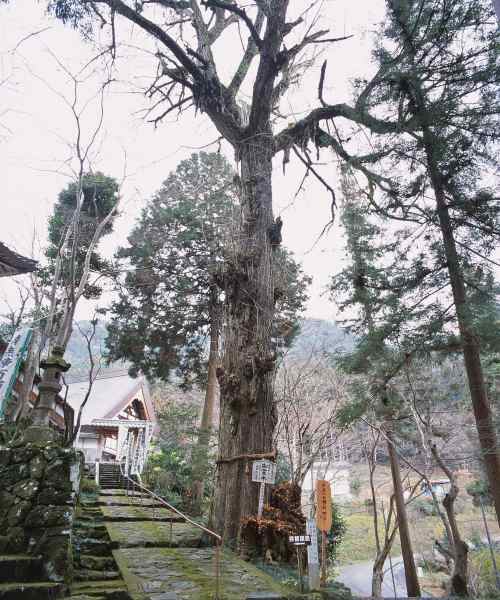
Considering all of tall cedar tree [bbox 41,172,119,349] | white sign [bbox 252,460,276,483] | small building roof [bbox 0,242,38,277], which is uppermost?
tall cedar tree [bbox 41,172,119,349]

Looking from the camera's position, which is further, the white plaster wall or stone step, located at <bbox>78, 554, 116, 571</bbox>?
the white plaster wall

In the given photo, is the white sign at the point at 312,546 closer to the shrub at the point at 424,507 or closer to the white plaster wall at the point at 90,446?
the shrub at the point at 424,507

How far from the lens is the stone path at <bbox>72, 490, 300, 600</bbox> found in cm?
350

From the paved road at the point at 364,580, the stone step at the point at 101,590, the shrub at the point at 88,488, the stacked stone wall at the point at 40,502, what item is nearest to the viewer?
the stone step at the point at 101,590

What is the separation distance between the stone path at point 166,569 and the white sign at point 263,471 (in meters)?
0.91

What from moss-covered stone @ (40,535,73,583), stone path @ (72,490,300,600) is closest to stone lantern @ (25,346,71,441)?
moss-covered stone @ (40,535,73,583)

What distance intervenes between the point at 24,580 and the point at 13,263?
8.12 meters

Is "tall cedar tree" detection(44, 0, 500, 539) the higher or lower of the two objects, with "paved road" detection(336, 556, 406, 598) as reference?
higher

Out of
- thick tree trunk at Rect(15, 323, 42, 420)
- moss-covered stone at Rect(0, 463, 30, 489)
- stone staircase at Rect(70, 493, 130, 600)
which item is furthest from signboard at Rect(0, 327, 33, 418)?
moss-covered stone at Rect(0, 463, 30, 489)

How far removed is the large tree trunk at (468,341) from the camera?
3.77 metres

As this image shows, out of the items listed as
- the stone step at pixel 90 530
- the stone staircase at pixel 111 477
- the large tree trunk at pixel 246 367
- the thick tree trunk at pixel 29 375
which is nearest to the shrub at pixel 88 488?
the stone staircase at pixel 111 477

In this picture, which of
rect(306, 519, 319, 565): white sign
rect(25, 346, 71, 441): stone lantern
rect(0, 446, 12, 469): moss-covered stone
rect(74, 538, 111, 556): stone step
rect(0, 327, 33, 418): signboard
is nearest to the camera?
rect(306, 519, 319, 565): white sign

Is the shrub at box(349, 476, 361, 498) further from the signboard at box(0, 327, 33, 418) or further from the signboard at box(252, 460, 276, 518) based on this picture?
the signboard at box(0, 327, 33, 418)

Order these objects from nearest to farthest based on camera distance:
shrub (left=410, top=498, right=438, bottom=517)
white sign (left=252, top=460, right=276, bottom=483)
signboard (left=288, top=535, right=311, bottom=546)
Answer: signboard (left=288, top=535, right=311, bottom=546), white sign (left=252, top=460, right=276, bottom=483), shrub (left=410, top=498, right=438, bottom=517)
